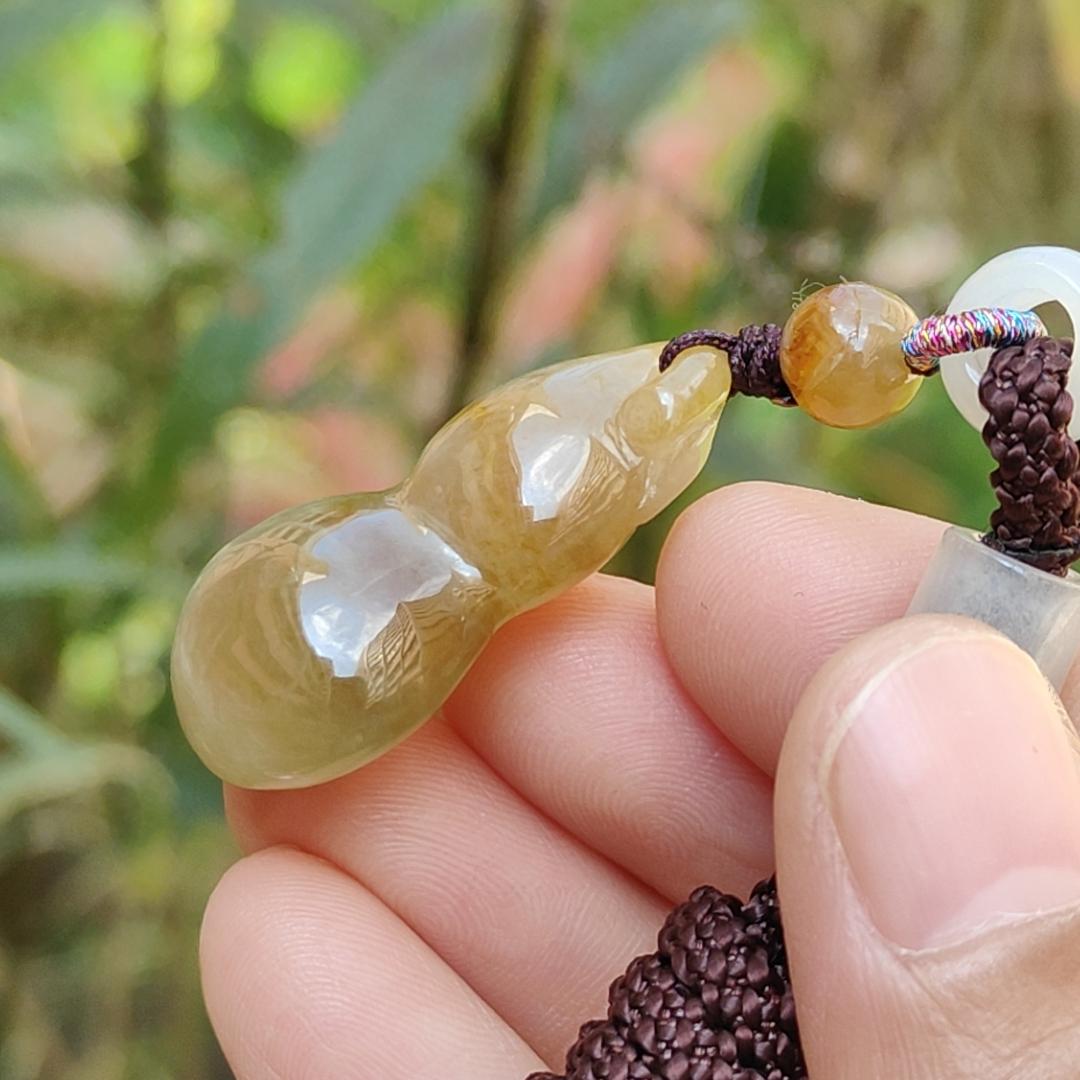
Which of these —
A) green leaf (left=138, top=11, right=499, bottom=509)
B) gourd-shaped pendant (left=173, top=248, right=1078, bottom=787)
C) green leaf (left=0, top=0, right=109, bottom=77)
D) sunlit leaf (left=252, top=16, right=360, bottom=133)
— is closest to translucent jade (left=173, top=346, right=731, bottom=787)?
gourd-shaped pendant (left=173, top=248, right=1078, bottom=787)

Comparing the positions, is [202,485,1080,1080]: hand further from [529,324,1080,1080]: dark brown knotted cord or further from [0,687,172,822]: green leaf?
[0,687,172,822]: green leaf

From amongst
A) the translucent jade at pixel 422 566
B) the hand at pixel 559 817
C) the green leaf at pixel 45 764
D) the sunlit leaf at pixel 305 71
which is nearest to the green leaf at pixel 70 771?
the green leaf at pixel 45 764

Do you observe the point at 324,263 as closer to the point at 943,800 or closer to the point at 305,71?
the point at 943,800

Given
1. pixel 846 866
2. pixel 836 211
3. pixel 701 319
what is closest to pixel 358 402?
pixel 701 319

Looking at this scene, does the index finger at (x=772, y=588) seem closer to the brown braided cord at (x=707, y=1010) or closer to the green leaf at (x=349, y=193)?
the brown braided cord at (x=707, y=1010)

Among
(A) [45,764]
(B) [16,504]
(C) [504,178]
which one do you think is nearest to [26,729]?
(A) [45,764]
